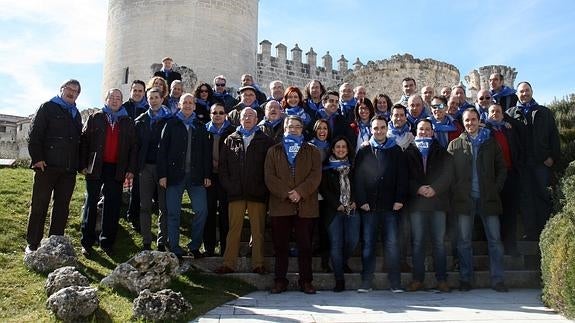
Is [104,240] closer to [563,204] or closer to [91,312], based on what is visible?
[91,312]

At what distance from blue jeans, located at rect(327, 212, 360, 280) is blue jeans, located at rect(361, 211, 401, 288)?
0.43ft

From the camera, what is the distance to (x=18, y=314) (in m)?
5.08

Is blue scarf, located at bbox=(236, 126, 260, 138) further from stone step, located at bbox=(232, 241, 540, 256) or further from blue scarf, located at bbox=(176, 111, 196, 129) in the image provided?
stone step, located at bbox=(232, 241, 540, 256)

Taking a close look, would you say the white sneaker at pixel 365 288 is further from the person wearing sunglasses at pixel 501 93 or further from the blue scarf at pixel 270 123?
the person wearing sunglasses at pixel 501 93

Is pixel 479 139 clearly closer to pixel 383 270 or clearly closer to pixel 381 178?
pixel 381 178

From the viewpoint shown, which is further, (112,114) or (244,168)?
(112,114)

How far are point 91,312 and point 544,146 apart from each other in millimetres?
6248

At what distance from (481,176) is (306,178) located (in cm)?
230

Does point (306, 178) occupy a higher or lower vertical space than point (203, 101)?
lower

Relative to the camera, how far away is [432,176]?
6.84m

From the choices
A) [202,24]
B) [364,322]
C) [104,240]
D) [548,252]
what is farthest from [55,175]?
[202,24]

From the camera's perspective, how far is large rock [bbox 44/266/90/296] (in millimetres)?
5395

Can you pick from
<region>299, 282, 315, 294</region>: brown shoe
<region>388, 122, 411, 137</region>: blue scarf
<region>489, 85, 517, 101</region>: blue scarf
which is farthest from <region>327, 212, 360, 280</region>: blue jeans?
<region>489, 85, 517, 101</region>: blue scarf

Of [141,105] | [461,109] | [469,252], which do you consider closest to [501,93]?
[461,109]
